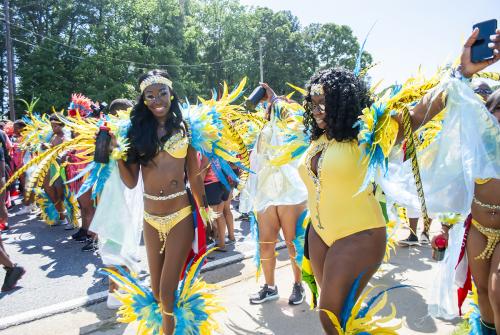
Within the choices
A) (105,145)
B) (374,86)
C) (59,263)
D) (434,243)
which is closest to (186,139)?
(105,145)

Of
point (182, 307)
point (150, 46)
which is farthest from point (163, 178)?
point (150, 46)

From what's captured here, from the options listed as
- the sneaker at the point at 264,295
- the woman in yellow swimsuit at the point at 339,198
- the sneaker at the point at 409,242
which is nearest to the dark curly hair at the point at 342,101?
the woman in yellow swimsuit at the point at 339,198

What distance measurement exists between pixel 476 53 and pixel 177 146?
2.10 meters

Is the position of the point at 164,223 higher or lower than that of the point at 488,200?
lower

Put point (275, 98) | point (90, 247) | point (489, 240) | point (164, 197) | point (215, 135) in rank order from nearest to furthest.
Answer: point (489, 240)
point (164, 197)
point (215, 135)
point (275, 98)
point (90, 247)

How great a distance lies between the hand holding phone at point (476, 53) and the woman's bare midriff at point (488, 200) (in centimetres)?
77

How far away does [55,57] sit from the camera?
82.2 ft

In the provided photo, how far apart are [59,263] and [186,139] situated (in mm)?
3486

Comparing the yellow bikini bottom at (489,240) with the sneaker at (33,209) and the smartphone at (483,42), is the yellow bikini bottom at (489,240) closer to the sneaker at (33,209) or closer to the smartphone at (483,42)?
the smartphone at (483,42)

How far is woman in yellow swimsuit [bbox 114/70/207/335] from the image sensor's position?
9.64ft

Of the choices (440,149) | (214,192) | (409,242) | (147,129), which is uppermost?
(147,129)

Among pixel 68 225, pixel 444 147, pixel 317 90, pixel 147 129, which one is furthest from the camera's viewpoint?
pixel 68 225

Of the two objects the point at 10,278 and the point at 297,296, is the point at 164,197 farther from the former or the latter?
the point at 10,278

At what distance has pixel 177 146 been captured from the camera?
3117mm
